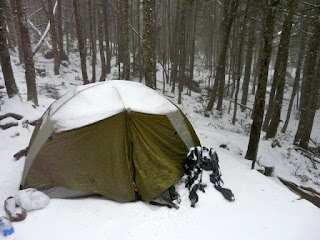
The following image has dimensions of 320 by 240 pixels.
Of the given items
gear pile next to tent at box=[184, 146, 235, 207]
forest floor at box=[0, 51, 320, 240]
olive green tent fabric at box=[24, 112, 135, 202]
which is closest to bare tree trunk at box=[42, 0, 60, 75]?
forest floor at box=[0, 51, 320, 240]

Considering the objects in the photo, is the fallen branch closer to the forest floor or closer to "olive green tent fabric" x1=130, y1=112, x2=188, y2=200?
the forest floor

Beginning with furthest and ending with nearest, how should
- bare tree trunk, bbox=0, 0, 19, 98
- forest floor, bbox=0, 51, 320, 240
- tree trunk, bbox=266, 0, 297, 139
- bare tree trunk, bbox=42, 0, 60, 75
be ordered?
bare tree trunk, bbox=42, 0, 60, 75, tree trunk, bbox=266, 0, 297, 139, bare tree trunk, bbox=0, 0, 19, 98, forest floor, bbox=0, 51, 320, 240

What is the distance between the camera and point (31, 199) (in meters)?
3.78

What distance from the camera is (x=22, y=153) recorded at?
5.49 metres

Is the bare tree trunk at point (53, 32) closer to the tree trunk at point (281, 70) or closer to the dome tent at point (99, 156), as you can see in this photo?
the dome tent at point (99, 156)

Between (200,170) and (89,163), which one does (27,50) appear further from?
(200,170)

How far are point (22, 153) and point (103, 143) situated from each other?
8.52 ft

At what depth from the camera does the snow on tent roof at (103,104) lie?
4.25 meters

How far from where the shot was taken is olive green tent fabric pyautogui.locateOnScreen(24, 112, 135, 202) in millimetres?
4156

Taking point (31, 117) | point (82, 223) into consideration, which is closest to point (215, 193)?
point (82, 223)

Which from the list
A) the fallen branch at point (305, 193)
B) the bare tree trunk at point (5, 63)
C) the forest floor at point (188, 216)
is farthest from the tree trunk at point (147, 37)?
the fallen branch at point (305, 193)

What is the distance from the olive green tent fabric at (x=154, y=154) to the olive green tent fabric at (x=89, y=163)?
0.21 m

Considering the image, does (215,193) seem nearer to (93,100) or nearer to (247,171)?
(247,171)

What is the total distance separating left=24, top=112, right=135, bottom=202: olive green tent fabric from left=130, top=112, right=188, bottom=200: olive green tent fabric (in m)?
0.21
